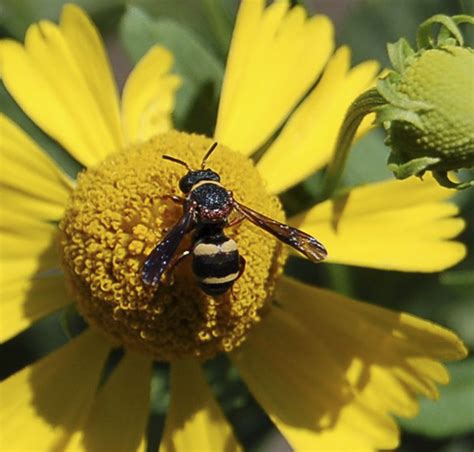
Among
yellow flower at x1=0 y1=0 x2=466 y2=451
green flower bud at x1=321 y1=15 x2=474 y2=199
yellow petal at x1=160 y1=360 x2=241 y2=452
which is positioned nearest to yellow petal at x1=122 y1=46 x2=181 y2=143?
yellow flower at x1=0 y1=0 x2=466 y2=451

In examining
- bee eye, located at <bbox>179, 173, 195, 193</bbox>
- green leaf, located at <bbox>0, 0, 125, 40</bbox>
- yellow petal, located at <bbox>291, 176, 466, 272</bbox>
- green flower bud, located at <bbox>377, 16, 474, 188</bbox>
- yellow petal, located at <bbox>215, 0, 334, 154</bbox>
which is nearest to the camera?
green flower bud, located at <bbox>377, 16, 474, 188</bbox>

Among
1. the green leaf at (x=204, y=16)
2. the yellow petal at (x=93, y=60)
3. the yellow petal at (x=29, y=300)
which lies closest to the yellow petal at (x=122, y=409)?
the yellow petal at (x=29, y=300)

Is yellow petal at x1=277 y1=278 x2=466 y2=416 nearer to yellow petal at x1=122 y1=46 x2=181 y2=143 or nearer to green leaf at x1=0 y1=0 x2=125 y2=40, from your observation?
yellow petal at x1=122 y1=46 x2=181 y2=143

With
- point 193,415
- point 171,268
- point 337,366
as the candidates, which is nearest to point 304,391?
point 337,366

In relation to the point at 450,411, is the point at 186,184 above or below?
above

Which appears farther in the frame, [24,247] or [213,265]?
[24,247]

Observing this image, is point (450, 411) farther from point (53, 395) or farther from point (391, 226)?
point (53, 395)
